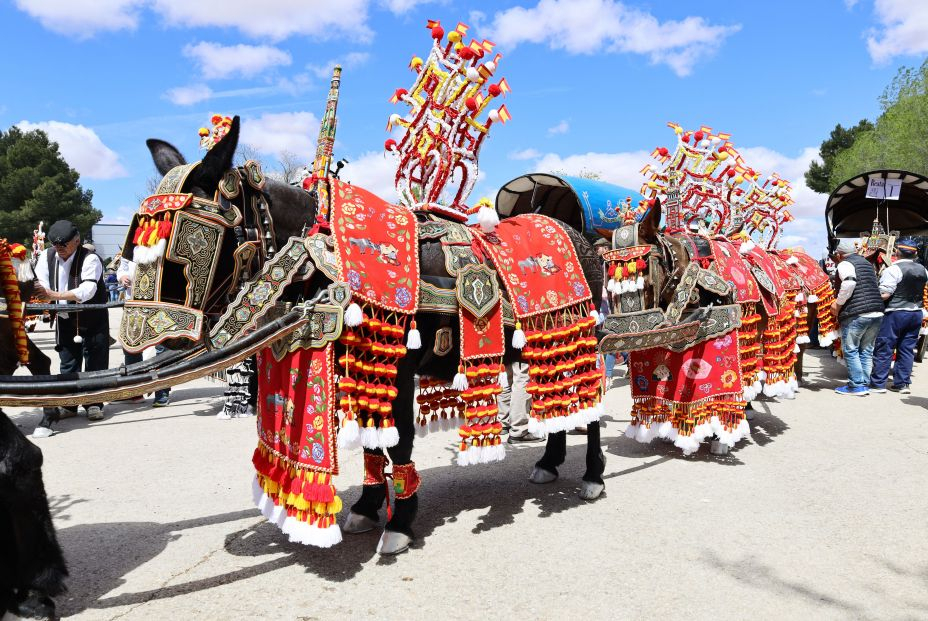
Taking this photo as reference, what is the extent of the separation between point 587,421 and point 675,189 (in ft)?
8.72

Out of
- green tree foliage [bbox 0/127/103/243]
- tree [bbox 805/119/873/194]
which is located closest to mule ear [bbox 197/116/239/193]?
green tree foliage [bbox 0/127/103/243]

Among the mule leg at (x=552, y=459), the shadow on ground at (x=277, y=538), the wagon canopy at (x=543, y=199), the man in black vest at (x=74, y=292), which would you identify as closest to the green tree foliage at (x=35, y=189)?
the man in black vest at (x=74, y=292)

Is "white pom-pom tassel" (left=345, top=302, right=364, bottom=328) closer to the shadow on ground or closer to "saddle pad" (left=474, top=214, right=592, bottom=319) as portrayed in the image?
"saddle pad" (left=474, top=214, right=592, bottom=319)

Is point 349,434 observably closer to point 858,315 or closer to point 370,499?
point 370,499

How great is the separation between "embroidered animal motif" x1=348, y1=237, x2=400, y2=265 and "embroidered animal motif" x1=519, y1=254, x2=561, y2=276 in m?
1.00

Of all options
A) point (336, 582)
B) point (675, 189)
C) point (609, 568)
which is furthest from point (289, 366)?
point (675, 189)

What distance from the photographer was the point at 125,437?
631 cm

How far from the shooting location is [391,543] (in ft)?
11.2

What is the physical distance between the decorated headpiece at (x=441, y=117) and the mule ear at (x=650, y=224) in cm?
175

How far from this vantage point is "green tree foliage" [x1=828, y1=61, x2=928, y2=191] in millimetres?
23266

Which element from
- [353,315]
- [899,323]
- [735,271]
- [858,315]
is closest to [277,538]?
[353,315]

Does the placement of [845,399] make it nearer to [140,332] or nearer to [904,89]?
[140,332]

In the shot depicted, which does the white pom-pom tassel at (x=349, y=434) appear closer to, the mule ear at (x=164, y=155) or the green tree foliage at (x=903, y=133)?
the mule ear at (x=164, y=155)

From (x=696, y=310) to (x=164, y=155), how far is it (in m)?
4.09
